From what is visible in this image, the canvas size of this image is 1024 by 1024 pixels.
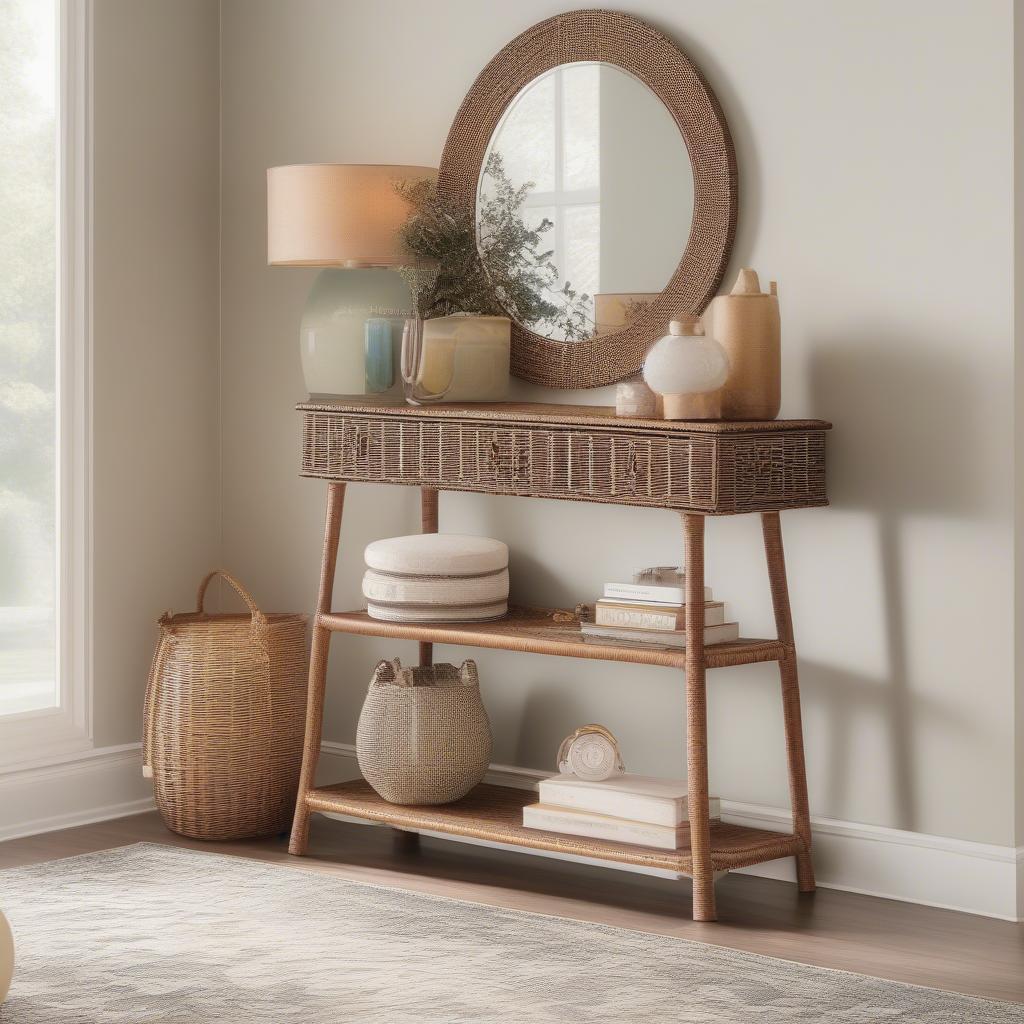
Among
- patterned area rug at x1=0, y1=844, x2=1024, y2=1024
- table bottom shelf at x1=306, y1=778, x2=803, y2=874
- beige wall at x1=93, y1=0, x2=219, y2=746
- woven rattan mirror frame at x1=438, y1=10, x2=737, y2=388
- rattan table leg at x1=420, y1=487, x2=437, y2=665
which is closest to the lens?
patterned area rug at x1=0, y1=844, x2=1024, y2=1024

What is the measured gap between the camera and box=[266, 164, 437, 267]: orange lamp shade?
12.0 feet

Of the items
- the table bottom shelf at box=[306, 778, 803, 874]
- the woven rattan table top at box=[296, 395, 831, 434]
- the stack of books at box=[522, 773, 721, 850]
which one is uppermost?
the woven rattan table top at box=[296, 395, 831, 434]

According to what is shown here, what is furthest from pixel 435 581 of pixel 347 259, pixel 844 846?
pixel 844 846

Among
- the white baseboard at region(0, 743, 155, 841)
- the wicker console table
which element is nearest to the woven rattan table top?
the wicker console table

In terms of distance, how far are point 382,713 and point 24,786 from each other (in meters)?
0.95

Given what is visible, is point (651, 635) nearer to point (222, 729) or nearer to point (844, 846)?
point (844, 846)

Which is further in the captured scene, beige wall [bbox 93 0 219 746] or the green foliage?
beige wall [bbox 93 0 219 746]

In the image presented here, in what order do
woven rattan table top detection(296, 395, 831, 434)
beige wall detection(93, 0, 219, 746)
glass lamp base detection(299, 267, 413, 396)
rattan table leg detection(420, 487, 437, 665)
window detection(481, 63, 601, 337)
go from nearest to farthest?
woven rattan table top detection(296, 395, 831, 434), window detection(481, 63, 601, 337), glass lamp base detection(299, 267, 413, 396), rattan table leg detection(420, 487, 437, 665), beige wall detection(93, 0, 219, 746)

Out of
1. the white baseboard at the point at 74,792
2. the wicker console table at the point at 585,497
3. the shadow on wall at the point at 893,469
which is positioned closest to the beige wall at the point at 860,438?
the shadow on wall at the point at 893,469

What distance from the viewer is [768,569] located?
11.0 feet

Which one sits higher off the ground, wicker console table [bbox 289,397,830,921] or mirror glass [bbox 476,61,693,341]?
mirror glass [bbox 476,61,693,341]

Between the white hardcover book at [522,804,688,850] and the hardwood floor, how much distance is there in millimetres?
144

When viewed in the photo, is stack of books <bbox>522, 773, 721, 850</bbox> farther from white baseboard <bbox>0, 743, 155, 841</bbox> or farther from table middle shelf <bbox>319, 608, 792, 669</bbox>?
white baseboard <bbox>0, 743, 155, 841</bbox>

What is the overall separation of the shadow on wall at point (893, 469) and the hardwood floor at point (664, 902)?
0.85 ft
